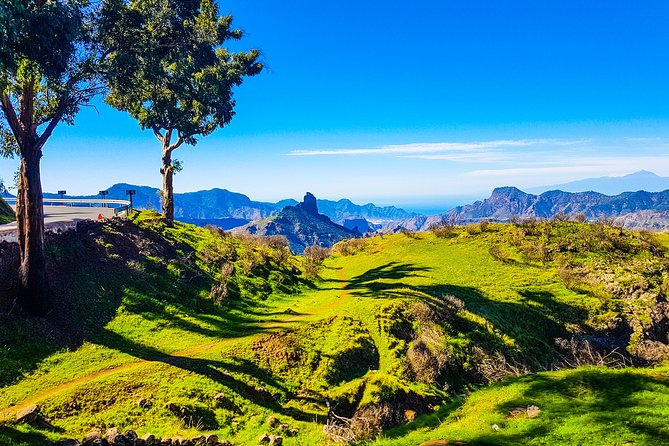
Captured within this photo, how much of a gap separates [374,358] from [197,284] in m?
15.4

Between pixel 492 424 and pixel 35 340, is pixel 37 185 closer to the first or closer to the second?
pixel 35 340

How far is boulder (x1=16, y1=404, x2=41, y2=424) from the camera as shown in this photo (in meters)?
12.9

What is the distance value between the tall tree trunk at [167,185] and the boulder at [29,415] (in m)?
30.5

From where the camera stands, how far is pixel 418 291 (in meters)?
32.4

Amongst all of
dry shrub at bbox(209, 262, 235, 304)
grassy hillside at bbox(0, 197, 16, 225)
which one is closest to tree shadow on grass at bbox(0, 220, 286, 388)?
dry shrub at bbox(209, 262, 235, 304)

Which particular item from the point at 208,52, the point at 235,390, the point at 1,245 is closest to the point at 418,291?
the point at 235,390

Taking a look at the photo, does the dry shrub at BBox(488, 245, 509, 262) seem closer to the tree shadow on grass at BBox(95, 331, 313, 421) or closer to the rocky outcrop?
the tree shadow on grass at BBox(95, 331, 313, 421)

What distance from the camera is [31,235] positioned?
19.4 meters

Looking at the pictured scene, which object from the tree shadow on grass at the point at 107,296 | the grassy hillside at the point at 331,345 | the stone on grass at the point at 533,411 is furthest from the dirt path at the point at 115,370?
the stone on grass at the point at 533,411

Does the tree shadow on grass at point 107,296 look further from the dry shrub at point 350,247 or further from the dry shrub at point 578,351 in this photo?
the dry shrub at point 350,247

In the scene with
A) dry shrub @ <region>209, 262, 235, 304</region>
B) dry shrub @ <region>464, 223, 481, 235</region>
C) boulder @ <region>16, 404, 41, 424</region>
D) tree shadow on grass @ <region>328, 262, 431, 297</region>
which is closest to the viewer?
boulder @ <region>16, 404, 41, 424</region>

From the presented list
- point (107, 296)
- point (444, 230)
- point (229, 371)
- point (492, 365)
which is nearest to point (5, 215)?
point (107, 296)

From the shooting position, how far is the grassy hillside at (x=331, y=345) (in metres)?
14.5

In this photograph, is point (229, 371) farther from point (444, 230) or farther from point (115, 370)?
point (444, 230)
